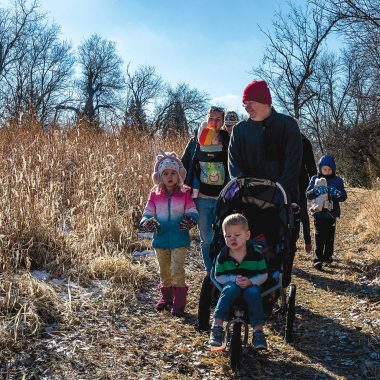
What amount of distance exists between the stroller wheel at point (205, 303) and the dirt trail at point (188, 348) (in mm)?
98

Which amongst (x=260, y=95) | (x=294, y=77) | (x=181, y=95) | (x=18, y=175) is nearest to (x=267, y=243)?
(x=260, y=95)

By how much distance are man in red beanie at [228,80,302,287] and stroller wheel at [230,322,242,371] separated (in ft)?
3.24

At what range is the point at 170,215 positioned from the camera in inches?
172

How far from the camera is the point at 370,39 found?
8797 mm

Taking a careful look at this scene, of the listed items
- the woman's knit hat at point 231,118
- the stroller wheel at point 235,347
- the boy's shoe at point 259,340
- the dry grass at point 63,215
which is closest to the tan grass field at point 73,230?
the dry grass at point 63,215

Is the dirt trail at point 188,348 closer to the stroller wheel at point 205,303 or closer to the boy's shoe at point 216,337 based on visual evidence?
the stroller wheel at point 205,303

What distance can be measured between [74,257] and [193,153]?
5.94ft

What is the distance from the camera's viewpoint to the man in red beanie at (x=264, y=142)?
12.4ft

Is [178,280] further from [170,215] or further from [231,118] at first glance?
[231,118]

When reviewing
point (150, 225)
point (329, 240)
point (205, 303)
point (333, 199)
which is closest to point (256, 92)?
point (150, 225)

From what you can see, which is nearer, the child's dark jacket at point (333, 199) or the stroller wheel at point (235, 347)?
the stroller wheel at point (235, 347)

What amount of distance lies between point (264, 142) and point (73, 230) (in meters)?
3.20

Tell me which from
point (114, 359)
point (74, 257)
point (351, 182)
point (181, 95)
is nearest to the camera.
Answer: point (114, 359)

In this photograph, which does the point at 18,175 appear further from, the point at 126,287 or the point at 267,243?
the point at 267,243
